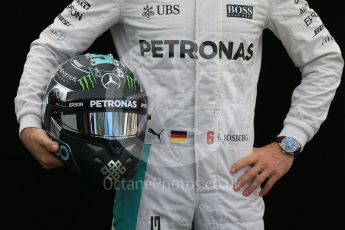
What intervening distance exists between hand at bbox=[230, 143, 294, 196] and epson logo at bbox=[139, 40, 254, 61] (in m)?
0.33

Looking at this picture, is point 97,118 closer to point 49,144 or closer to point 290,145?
point 49,144

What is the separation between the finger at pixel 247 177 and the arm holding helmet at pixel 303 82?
1cm

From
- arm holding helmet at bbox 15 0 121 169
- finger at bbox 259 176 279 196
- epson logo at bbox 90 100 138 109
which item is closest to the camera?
epson logo at bbox 90 100 138 109

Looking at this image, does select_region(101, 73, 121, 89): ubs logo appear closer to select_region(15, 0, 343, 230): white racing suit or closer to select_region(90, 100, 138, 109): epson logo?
select_region(90, 100, 138, 109): epson logo

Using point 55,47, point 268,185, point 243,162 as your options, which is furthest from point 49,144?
point 268,185

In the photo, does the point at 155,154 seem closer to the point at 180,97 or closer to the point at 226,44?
the point at 180,97

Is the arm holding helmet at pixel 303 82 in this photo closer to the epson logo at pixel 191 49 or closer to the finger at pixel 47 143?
the epson logo at pixel 191 49

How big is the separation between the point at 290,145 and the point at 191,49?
0.48m

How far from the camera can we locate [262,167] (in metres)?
2.38

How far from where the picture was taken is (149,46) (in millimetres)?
2311

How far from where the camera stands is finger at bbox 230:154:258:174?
2316mm

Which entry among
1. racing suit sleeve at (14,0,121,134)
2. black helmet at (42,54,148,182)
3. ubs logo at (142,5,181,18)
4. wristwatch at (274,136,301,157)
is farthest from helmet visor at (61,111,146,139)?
wristwatch at (274,136,301,157)

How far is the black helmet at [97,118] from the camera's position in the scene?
2.09 metres

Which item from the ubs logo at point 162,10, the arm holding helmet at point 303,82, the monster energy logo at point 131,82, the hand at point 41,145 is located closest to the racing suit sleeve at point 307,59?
the arm holding helmet at point 303,82
